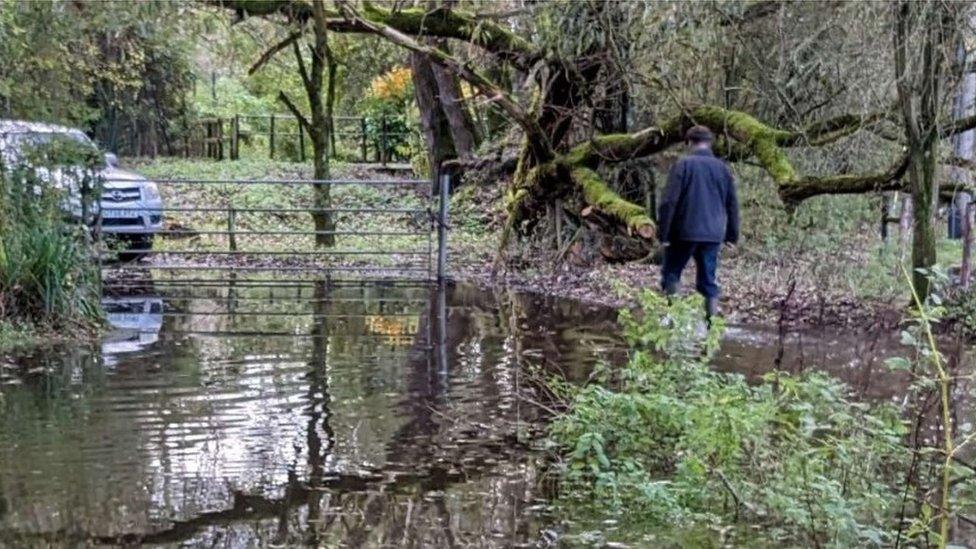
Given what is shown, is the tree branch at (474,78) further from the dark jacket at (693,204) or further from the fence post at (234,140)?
the fence post at (234,140)

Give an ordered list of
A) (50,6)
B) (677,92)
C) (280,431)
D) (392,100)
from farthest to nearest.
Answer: (392,100) < (677,92) < (50,6) < (280,431)

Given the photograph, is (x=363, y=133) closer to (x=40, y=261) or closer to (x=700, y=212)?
(x=40, y=261)

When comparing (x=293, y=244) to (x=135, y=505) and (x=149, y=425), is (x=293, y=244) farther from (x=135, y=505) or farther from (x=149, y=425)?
(x=135, y=505)

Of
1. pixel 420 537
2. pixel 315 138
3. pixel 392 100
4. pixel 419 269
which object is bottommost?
pixel 420 537

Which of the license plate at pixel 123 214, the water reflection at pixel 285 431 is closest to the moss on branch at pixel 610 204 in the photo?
the water reflection at pixel 285 431

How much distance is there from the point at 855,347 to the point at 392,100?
893 inches

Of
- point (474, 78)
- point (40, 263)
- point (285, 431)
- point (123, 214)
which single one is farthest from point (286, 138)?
point (285, 431)

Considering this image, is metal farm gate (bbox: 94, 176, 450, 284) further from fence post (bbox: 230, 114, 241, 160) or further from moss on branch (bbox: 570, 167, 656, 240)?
fence post (bbox: 230, 114, 241, 160)

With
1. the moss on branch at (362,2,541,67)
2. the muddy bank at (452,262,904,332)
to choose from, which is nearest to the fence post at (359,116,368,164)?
the muddy bank at (452,262,904,332)

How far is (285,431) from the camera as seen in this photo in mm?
7176

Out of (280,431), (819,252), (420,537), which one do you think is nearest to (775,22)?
(819,252)

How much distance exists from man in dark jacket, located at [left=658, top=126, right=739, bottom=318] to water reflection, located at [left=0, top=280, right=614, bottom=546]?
1082 mm

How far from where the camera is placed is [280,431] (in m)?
7.18

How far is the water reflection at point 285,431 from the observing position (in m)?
5.49
